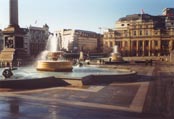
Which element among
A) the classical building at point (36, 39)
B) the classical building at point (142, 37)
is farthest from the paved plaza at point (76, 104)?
the classical building at point (36, 39)

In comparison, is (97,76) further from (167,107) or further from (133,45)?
(133,45)

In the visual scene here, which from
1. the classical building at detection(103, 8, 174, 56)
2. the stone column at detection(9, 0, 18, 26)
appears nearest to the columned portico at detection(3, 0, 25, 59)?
A: the stone column at detection(9, 0, 18, 26)

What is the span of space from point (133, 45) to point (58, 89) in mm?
114105

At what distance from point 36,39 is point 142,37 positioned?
176 feet

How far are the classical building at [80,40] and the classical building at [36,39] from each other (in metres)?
11.6

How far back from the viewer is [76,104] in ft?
40.6

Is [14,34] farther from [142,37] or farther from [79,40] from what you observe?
[79,40]

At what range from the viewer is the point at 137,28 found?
125 meters

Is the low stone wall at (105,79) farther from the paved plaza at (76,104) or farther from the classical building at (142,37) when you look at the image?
the classical building at (142,37)

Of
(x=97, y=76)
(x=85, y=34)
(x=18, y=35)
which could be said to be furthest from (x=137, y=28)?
(x=97, y=76)

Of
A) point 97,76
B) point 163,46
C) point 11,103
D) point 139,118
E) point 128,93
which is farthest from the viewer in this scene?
point 163,46

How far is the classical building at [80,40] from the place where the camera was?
547 feet

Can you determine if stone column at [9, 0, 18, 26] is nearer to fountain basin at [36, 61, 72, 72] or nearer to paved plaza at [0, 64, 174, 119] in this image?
fountain basin at [36, 61, 72, 72]

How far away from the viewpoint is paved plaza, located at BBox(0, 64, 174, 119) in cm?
1051
